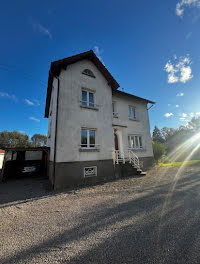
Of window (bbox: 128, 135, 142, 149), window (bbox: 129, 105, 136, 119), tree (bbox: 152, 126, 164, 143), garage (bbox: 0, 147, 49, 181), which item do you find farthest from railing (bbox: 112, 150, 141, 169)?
tree (bbox: 152, 126, 164, 143)

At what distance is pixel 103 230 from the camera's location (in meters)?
3.09

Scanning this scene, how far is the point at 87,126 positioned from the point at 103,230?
6485 millimetres

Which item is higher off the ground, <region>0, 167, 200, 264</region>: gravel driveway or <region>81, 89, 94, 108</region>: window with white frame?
<region>81, 89, 94, 108</region>: window with white frame

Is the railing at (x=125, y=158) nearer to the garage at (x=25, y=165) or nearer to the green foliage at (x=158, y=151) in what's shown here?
the garage at (x=25, y=165)

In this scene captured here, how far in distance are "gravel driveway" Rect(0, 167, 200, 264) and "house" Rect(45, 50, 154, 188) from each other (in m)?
2.88

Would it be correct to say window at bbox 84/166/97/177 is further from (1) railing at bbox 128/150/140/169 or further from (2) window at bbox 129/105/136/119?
(2) window at bbox 129/105/136/119

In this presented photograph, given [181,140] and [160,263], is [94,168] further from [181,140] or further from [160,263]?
[181,140]

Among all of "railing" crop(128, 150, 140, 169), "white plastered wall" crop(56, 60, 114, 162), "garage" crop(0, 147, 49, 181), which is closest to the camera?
"white plastered wall" crop(56, 60, 114, 162)

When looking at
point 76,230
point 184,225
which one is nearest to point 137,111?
point 184,225

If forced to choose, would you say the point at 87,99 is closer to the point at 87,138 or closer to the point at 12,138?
the point at 87,138

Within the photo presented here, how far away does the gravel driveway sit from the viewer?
227 cm

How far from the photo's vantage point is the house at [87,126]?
25.1ft

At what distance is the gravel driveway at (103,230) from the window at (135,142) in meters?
6.54

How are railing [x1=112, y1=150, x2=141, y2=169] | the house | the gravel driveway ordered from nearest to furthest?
the gravel driveway → the house → railing [x1=112, y1=150, x2=141, y2=169]
